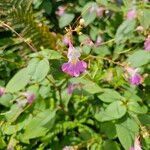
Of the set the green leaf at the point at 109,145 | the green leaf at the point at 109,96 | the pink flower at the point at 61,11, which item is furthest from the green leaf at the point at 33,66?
the pink flower at the point at 61,11

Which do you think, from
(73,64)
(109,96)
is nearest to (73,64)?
(73,64)

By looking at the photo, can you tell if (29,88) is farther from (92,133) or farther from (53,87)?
(92,133)

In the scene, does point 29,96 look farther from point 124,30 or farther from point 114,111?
point 124,30

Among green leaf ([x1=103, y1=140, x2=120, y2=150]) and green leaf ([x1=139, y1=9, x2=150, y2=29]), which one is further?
green leaf ([x1=139, y1=9, x2=150, y2=29])

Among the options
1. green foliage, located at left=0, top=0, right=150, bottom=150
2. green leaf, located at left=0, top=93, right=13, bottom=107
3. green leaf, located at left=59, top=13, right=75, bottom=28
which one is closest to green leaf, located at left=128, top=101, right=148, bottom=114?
green foliage, located at left=0, top=0, right=150, bottom=150

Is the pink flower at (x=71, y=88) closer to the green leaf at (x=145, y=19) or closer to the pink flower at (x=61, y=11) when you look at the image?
the green leaf at (x=145, y=19)

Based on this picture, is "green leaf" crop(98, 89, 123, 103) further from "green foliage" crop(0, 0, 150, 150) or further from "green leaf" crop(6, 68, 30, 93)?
"green leaf" crop(6, 68, 30, 93)
